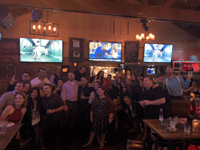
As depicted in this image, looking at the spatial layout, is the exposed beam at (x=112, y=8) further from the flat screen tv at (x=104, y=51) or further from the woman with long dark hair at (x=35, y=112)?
the flat screen tv at (x=104, y=51)

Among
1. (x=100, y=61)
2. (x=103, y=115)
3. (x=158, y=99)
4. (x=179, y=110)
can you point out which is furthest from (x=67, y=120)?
(x=100, y=61)

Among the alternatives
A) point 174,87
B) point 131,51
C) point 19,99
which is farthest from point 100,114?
point 131,51

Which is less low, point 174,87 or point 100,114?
point 174,87

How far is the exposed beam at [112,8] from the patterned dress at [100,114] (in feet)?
6.80

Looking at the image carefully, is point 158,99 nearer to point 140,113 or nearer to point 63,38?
point 140,113

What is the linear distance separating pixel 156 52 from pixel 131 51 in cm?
116

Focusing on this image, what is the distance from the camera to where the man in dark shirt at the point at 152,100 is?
304cm

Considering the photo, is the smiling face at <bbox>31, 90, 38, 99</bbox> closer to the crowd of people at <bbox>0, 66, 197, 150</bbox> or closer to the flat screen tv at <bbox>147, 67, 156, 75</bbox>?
the crowd of people at <bbox>0, 66, 197, 150</bbox>

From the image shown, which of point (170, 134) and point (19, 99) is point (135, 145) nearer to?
point (170, 134)

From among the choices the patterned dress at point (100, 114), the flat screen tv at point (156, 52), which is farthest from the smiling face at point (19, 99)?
the flat screen tv at point (156, 52)

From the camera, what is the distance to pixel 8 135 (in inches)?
91.0

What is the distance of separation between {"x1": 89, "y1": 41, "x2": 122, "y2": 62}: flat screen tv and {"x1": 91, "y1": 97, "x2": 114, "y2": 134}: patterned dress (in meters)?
3.61

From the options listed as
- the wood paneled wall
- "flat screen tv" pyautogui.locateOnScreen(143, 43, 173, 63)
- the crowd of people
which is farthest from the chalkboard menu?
the crowd of people

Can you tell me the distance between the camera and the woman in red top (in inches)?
105
